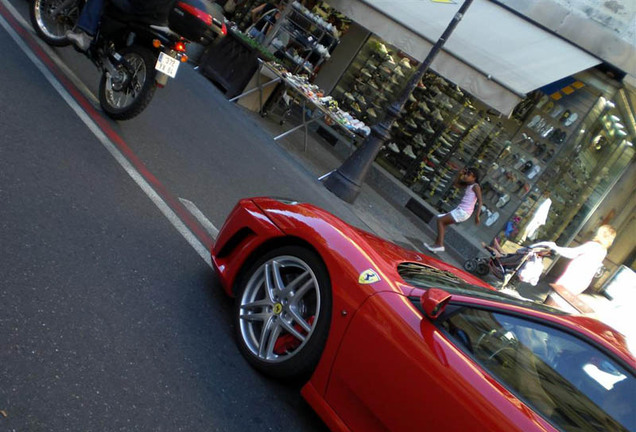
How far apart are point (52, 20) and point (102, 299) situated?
536cm

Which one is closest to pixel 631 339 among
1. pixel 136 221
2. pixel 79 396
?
pixel 79 396

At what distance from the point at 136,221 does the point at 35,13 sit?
171 inches

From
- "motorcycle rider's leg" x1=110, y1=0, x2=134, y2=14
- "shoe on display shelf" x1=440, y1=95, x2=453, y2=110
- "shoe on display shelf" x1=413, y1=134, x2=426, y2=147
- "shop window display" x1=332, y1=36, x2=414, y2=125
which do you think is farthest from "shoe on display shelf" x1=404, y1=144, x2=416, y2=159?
"motorcycle rider's leg" x1=110, y1=0, x2=134, y2=14

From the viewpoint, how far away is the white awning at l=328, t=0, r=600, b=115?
9.70 metres

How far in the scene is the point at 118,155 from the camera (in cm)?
577

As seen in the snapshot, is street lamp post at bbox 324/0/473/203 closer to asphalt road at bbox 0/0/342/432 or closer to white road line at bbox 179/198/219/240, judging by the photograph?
asphalt road at bbox 0/0/342/432

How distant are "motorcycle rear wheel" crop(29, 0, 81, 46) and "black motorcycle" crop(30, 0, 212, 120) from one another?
85 centimetres

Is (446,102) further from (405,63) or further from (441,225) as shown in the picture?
(441,225)

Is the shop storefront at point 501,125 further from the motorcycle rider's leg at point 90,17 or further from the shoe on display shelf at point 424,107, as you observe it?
the motorcycle rider's leg at point 90,17

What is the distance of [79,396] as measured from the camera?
2.70 metres

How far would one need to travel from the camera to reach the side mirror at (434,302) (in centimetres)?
274

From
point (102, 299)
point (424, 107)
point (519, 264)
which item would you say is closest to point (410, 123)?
point (424, 107)

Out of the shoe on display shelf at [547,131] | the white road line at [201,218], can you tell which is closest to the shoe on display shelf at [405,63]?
the shoe on display shelf at [547,131]

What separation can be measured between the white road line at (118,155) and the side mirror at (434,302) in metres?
2.26
